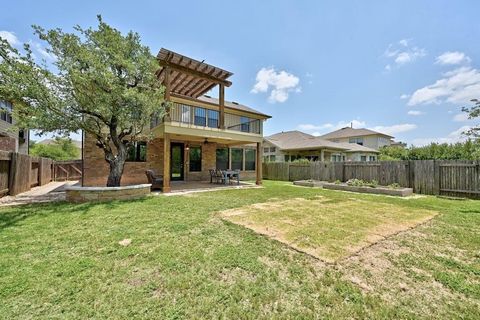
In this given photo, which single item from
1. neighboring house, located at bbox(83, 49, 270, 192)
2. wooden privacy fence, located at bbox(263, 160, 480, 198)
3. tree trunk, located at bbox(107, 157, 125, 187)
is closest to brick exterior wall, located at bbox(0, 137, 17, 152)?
neighboring house, located at bbox(83, 49, 270, 192)

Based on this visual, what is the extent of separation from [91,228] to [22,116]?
5640mm

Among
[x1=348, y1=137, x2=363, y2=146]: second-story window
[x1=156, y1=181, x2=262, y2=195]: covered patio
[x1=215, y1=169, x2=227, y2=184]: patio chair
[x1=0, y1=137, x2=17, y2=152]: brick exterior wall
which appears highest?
[x1=348, y1=137, x2=363, y2=146]: second-story window

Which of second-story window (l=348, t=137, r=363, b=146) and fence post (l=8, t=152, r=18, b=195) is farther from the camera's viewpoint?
second-story window (l=348, t=137, r=363, b=146)

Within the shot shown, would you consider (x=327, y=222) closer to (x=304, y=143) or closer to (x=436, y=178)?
(x=436, y=178)

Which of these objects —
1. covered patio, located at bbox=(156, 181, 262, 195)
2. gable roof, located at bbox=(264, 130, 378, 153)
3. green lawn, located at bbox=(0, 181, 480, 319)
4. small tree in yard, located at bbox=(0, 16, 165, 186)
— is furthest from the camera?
gable roof, located at bbox=(264, 130, 378, 153)

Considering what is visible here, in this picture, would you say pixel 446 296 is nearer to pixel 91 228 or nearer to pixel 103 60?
pixel 91 228

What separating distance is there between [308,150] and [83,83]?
1994cm

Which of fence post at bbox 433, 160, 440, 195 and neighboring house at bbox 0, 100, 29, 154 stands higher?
neighboring house at bbox 0, 100, 29, 154

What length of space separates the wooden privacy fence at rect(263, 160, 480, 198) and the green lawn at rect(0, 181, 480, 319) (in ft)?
21.3

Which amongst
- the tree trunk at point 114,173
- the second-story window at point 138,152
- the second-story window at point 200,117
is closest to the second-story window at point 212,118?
the second-story window at point 200,117

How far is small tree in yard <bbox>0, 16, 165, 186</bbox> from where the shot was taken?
691 centimetres

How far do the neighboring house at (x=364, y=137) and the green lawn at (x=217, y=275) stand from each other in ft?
105

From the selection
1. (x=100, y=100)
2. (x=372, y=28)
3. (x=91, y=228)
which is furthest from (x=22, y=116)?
(x=372, y=28)

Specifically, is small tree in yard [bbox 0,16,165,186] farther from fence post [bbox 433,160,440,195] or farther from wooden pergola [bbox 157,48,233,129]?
fence post [bbox 433,160,440,195]
